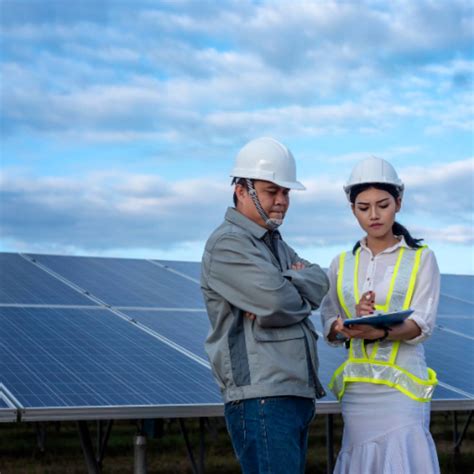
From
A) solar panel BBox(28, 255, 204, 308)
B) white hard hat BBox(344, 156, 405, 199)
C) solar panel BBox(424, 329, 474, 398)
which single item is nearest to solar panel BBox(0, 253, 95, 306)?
solar panel BBox(28, 255, 204, 308)

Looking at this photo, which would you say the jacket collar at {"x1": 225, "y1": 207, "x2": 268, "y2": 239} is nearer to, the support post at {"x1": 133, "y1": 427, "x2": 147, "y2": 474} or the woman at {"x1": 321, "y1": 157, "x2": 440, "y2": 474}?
the woman at {"x1": 321, "y1": 157, "x2": 440, "y2": 474}

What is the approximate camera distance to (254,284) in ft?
14.0

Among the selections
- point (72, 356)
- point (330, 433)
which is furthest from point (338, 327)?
point (330, 433)

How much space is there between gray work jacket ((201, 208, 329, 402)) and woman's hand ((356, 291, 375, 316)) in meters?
0.26

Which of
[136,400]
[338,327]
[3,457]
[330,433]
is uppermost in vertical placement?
[338,327]

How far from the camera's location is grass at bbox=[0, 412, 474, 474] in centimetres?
1334

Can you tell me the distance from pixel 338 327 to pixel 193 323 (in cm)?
488

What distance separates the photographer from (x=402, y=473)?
460 centimetres

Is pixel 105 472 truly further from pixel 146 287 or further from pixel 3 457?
pixel 146 287

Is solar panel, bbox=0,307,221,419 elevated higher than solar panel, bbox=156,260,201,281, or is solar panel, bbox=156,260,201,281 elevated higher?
solar panel, bbox=156,260,201,281

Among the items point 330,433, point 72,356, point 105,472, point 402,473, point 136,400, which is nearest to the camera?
point 402,473

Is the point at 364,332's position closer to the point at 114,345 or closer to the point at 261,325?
the point at 261,325

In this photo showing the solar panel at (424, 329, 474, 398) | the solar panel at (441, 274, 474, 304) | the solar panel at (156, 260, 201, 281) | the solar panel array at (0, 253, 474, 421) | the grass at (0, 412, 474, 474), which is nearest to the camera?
the solar panel array at (0, 253, 474, 421)

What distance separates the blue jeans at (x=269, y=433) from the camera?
13.6ft
